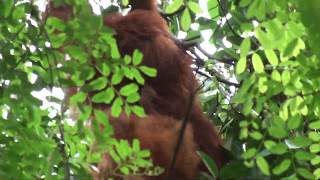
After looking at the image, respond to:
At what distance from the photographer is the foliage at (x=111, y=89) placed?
1.18 m

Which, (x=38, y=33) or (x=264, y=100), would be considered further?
(x=38, y=33)

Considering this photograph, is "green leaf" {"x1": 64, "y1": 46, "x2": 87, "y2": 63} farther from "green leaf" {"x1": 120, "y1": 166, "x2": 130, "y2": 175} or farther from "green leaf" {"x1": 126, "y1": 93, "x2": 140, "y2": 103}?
"green leaf" {"x1": 120, "y1": 166, "x2": 130, "y2": 175}

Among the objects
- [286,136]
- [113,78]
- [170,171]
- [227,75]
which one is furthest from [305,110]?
[227,75]

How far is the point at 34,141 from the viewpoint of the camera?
130cm

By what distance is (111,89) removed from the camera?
3.98 ft

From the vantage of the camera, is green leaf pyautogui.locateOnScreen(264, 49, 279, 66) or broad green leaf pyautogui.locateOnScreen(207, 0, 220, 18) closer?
green leaf pyautogui.locateOnScreen(264, 49, 279, 66)

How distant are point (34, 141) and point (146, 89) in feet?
0.97

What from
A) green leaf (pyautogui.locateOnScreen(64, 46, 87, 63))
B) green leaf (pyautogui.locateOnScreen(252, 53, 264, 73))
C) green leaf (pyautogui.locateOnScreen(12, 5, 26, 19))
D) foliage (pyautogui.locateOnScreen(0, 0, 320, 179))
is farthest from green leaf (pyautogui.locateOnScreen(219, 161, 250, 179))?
green leaf (pyautogui.locateOnScreen(12, 5, 26, 19))

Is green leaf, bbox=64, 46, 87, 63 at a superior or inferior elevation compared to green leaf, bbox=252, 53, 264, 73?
superior

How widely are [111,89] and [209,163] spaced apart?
1.11 feet

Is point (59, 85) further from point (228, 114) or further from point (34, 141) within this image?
point (228, 114)

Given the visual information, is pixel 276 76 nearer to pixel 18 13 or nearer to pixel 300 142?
pixel 300 142

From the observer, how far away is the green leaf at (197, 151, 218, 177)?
1385 millimetres

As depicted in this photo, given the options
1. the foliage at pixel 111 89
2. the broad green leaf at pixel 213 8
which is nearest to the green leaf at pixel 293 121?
the foliage at pixel 111 89
